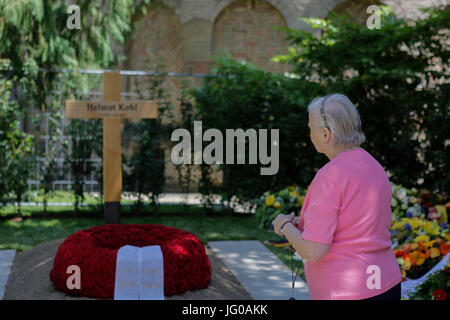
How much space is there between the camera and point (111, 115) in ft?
20.3

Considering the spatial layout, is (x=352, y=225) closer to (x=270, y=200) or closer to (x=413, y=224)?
(x=413, y=224)

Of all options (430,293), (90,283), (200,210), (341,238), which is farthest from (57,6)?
(341,238)

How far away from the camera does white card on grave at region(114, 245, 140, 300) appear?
4.20m

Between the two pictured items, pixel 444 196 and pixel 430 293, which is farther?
pixel 444 196

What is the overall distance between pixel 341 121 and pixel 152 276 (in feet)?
8.30

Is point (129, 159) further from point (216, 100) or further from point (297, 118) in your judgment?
point (297, 118)

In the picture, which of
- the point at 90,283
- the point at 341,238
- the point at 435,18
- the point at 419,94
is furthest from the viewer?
the point at 419,94

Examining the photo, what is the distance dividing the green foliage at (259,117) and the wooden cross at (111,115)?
2.35 metres

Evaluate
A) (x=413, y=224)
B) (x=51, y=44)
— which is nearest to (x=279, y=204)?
(x=413, y=224)

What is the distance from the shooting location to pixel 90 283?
14.1ft
